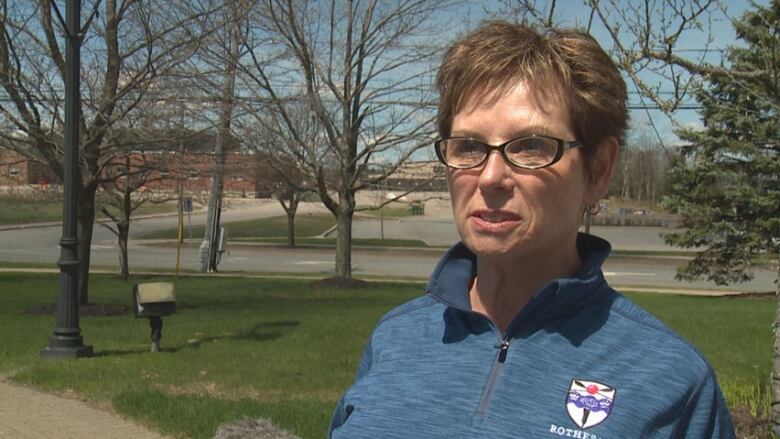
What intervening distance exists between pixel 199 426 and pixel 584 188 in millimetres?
4801

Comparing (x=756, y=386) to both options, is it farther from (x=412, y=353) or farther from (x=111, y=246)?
(x=111, y=246)

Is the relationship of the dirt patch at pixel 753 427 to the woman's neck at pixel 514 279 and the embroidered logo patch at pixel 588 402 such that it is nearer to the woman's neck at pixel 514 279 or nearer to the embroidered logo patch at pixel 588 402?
the woman's neck at pixel 514 279

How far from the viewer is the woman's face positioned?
5.20 feet

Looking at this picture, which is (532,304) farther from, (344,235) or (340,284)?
(344,235)

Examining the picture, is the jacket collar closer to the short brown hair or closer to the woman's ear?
the woman's ear

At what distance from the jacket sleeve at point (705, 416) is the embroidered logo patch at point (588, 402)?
125 millimetres

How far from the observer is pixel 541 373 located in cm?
153

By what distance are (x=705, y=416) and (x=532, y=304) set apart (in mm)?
345

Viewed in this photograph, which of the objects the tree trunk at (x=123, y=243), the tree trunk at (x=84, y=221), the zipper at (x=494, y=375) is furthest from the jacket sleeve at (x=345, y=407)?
the tree trunk at (x=123, y=243)

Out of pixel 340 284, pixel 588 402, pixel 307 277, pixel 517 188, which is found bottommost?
pixel 307 277

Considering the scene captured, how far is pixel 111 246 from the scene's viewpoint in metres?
37.2

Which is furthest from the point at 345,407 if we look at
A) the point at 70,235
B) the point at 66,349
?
the point at 70,235

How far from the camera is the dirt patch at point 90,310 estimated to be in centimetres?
1295

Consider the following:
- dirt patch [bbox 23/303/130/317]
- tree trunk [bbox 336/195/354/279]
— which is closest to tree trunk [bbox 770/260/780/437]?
dirt patch [bbox 23/303/130/317]
